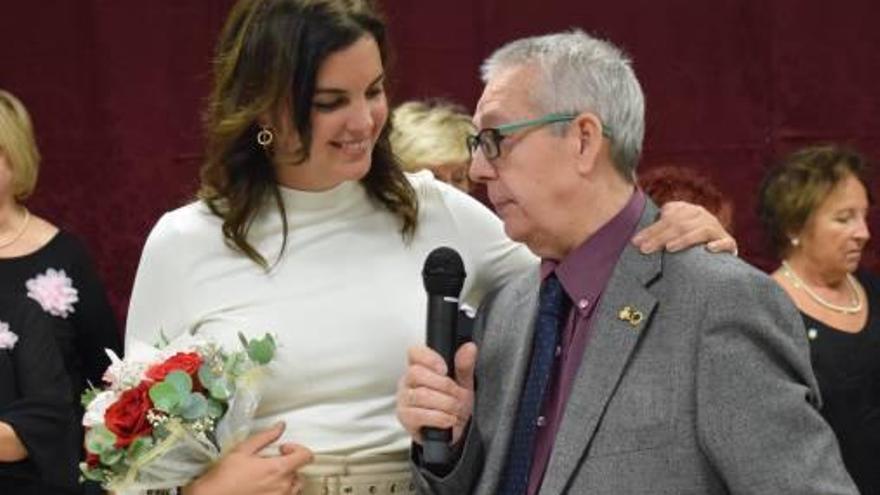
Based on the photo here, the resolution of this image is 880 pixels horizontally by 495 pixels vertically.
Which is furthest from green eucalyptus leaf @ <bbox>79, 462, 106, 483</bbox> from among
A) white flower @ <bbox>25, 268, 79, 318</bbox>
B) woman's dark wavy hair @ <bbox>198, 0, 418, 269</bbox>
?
white flower @ <bbox>25, 268, 79, 318</bbox>

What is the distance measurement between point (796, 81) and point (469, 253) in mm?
2557

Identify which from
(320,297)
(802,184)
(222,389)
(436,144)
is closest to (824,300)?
(802,184)

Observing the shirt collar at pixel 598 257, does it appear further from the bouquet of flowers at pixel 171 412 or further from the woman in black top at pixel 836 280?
the woman in black top at pixel 836 280

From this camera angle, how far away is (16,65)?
4875mm

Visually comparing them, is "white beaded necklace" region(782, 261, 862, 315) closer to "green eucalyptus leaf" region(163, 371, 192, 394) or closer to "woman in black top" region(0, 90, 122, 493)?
"woman in black top" region(0, 90, 122, 493)

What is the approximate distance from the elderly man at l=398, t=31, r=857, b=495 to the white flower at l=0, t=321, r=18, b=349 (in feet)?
5.39

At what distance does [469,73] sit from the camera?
4.88 metres

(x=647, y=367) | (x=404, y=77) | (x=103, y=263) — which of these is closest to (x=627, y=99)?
(x=647, y=367)

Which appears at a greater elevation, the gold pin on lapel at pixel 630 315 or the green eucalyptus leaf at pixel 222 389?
the gold pin on lapel at pixel 630 315

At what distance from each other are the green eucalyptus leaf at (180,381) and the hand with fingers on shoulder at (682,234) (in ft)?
2.17

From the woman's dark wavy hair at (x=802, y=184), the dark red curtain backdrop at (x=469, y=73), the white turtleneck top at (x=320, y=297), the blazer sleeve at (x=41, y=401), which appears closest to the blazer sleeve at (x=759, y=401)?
the white turtleneck top at (x=320, y=297)

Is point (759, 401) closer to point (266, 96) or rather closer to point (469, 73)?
point (266, 96)

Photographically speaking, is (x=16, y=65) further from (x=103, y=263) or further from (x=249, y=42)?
(x=249, y=42)

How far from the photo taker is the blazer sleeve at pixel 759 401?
195cm
